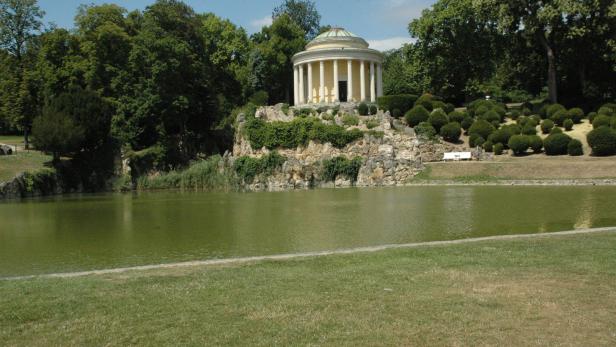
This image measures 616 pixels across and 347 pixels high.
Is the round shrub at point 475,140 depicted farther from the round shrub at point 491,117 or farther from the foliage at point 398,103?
the foliage at point 398,103

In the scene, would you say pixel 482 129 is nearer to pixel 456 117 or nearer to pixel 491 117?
pixel 491 117

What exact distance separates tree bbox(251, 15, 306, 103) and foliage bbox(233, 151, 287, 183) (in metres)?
21.1

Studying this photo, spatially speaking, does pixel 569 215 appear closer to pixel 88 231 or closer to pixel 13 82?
pixel 88 231

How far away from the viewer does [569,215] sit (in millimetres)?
18703

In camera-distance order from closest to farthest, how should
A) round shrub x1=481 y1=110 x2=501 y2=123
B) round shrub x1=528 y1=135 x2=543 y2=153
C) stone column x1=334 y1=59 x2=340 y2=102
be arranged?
round shrub x1=528 y1=135 x2=543 y2=153 < round shrub x1=481 y1=110 x2=501 y2=123 < stone column x1=334 y1=59 x2=340 y2=102

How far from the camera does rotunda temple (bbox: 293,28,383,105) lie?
5234 cm

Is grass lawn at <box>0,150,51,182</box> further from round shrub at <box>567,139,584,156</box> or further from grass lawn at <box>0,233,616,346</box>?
round shrub at <box>567,139,584,156</box>

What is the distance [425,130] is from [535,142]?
837cm

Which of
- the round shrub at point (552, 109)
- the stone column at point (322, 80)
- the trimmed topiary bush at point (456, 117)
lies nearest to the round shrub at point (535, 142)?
the round shrub at point (552, 109)

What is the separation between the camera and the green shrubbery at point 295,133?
43812 millimetres

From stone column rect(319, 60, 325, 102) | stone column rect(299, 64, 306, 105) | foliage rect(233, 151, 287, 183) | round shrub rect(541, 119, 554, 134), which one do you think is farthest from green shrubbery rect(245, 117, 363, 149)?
round shrub rect(541, 119, 554, 134)

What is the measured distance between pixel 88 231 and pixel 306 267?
1102 centimetres

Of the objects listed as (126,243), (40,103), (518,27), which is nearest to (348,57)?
(518,27)

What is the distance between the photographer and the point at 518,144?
4047 cm
